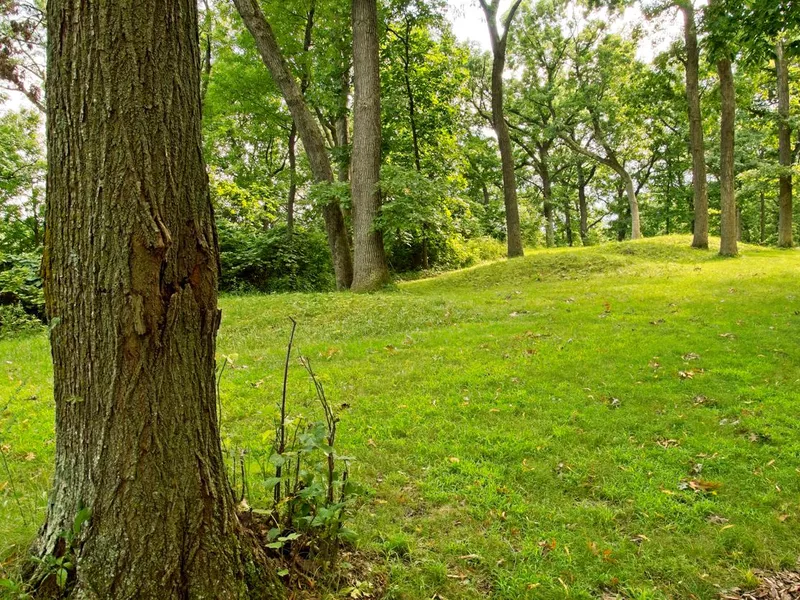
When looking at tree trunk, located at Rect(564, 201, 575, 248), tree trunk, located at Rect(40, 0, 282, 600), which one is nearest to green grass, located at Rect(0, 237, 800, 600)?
tree trunk, located at Rect(40, 0, 282, 600)

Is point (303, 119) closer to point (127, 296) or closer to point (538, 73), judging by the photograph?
point (127, 296)

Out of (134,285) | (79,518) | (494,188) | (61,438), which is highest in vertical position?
(494,188)

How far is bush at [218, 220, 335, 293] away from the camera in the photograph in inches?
520

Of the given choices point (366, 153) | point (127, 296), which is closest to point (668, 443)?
point (127, 296)

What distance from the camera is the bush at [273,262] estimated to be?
43.3 ft

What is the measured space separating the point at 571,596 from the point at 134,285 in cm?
236

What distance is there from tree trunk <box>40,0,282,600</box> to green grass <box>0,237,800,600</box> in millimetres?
824

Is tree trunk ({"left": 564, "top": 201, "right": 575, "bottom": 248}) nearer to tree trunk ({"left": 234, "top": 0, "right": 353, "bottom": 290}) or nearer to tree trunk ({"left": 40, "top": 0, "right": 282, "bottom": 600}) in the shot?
tree trunk ({"left": 234, "top": 0, "right": 353, "bottom": 290})

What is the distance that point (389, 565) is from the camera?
243cm

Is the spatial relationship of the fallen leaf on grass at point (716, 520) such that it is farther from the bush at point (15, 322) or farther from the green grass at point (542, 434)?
the bush at point (15, 322)

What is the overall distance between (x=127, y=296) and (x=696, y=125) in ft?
57.4

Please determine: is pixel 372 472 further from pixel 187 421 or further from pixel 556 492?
pixel 187 421

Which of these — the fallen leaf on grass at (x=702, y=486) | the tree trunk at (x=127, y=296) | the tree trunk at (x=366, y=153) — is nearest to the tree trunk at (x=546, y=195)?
the tree trunk at (x=366, y=153)

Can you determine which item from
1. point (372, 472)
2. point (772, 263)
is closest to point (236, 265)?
point (372, 472)
